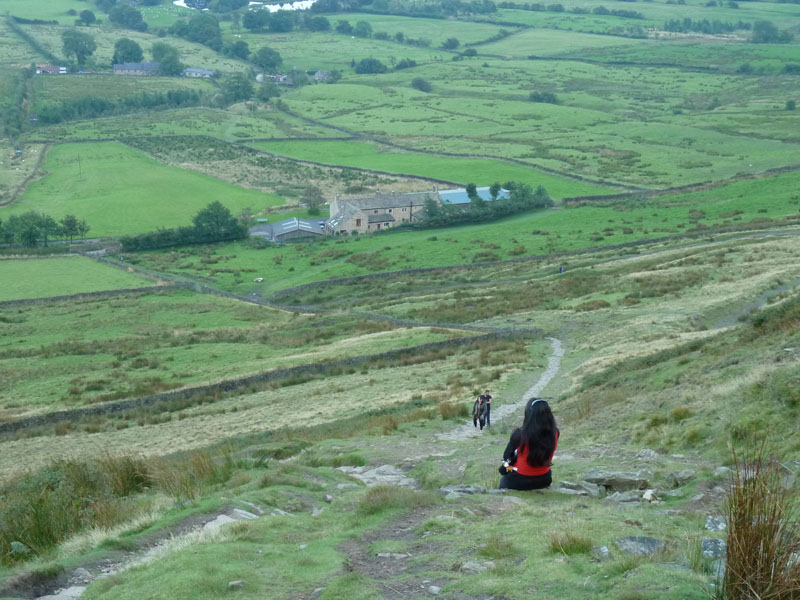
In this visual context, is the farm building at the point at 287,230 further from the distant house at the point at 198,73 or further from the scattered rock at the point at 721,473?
the distant house at the point at 198,73

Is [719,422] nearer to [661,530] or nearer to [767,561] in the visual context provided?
[661,530]

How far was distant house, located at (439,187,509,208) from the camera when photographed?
95312mm

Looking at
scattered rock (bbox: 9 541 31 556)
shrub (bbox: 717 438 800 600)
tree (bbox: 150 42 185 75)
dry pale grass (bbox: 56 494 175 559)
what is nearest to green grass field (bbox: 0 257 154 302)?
dry pale grass (bbox: 56 494 175 559)

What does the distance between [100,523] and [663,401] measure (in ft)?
42.6

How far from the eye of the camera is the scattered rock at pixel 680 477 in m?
12.9

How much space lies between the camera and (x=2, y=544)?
11711 mm

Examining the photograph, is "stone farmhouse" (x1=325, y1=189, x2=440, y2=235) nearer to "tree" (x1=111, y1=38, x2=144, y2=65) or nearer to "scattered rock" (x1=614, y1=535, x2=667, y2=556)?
"scattered rock" (x1=614, y1=535, x2=667, y2=556)

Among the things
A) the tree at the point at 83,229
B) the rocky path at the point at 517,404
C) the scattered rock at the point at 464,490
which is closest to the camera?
the scattered rock at the point at 464,490

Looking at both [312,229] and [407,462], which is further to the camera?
[312,229]

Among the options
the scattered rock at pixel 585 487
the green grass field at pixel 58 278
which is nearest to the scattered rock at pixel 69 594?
the scattered rock at pixel 585 487

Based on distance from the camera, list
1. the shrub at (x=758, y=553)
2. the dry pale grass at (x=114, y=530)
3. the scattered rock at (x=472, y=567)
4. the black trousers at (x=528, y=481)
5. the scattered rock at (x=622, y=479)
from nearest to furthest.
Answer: the shrub at (x=758, y=553), the scattered rock at (x=472, y=567), the dry pale grass at (x=114, y=530), the black trousers at (x=528, y=481), the scattered rock at (x=622, y=479)

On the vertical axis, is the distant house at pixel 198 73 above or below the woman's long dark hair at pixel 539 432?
above

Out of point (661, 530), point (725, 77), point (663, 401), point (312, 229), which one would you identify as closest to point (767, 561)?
point (661, 530)

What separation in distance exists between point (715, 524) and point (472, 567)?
3.20 meters
